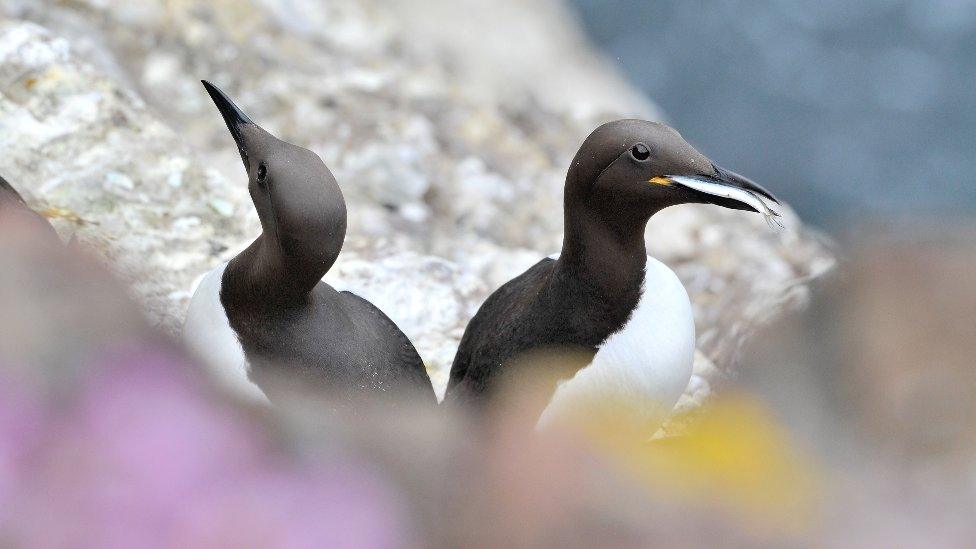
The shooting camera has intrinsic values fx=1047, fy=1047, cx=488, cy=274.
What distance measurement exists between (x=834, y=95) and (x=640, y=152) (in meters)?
2.94

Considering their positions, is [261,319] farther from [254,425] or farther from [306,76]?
[306,76]

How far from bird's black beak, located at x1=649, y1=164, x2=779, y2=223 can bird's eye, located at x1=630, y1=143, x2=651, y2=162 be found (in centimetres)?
4

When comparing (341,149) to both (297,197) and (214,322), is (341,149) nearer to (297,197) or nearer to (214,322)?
(214,322)

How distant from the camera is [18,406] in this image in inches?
19.1

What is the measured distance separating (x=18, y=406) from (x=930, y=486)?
1.46 feet

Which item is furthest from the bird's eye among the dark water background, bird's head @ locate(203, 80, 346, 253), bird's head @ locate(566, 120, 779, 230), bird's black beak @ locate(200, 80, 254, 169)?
the dark water background

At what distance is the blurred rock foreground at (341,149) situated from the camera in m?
2.60

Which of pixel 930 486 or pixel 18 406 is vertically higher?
pixel 930 486

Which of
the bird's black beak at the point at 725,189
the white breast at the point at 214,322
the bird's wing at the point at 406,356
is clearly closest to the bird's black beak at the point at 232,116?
the white breast at the point at 214,322

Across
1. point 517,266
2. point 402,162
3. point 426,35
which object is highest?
point 426,35

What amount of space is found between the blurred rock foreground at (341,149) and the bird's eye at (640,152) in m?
0.39

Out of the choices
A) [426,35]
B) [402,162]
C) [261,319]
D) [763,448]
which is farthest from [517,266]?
[763,448]

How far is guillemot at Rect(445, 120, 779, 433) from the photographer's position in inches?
72.7

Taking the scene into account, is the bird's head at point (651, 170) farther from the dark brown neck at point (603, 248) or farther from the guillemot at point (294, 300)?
the guillemot at point (294, 300)
